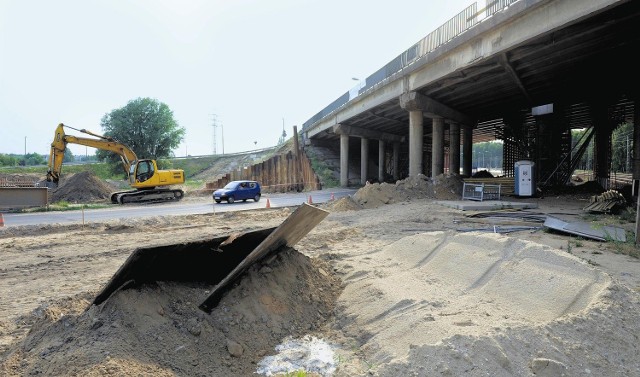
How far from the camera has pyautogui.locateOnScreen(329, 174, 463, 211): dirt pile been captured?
60.6 feet

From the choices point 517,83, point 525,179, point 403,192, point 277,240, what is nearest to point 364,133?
point 517,83

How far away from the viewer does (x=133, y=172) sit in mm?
25094

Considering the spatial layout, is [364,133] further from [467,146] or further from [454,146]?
[454,146]

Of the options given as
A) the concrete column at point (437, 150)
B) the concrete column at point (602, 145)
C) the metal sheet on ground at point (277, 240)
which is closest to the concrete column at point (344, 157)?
the concrete column at point (437, 150)

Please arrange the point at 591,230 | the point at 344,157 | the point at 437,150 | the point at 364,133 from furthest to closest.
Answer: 1. the point at 364,133
2. the point at 344,157
3. the point at 437,150
4. the point at 591,230

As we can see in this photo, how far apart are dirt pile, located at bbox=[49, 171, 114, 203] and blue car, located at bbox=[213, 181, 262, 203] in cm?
1005

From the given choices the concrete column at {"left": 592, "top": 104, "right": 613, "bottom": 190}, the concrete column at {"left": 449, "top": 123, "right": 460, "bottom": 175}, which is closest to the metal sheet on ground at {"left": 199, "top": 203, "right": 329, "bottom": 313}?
the concrete column at {"left": 449, "top": 123, "right": 460, "bottom": 175}

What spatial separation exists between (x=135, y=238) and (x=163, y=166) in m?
40.8

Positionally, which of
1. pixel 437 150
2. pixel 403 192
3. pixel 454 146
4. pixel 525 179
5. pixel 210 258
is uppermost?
pixel 454 146

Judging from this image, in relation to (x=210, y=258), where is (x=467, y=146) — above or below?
above

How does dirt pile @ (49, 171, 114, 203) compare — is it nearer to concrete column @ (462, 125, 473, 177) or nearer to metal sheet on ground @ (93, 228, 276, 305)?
metal sheet on ground @ (93, 228, 276, 305)

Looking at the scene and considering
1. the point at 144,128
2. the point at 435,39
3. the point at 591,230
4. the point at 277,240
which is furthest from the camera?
the point at 144,128

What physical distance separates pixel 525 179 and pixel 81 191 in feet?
98.0

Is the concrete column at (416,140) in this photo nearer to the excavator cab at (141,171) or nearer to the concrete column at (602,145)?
the concrete column at (602,145)
